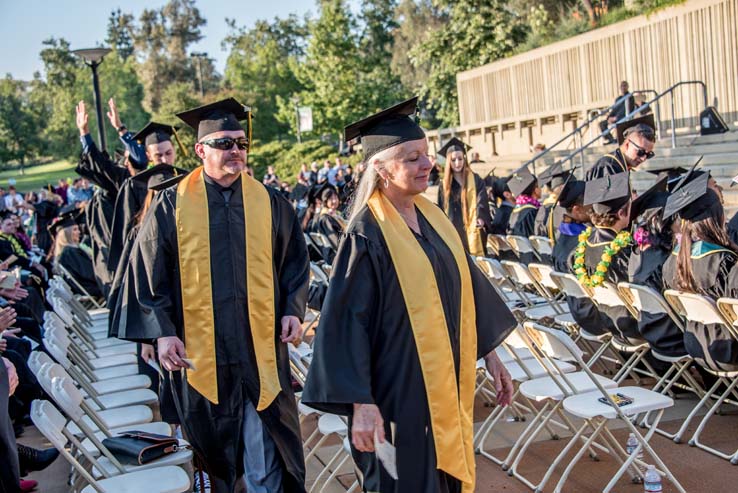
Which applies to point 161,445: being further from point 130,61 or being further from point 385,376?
point 130,61

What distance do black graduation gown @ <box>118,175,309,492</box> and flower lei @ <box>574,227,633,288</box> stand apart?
113 inches

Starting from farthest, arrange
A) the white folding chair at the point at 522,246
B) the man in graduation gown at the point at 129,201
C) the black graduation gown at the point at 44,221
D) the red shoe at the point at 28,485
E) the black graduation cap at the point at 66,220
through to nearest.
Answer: the black graduation gown at the point at 44,221 → the black graduation cap at the point at 66,220 → the white folding chair at the point at 522,246 → the man in graduation gown at the point at 129,201 → the red shoe at the point at 28,485

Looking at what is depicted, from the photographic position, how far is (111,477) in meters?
3.99

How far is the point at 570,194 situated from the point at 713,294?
9.03ft

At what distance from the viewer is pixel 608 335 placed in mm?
5992

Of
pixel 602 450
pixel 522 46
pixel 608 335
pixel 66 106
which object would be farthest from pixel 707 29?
pixel 66 106

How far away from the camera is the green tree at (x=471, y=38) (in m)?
29.2

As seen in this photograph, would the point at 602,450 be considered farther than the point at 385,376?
Yes

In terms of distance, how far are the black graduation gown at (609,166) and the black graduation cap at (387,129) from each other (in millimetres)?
4454

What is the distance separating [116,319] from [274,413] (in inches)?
36.8

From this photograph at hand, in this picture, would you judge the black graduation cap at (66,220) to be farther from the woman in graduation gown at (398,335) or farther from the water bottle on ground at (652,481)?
the woman in graduation gown at (398,335)

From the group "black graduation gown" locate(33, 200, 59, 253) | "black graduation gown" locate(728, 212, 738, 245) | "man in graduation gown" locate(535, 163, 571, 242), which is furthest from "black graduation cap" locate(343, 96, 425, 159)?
"black graduation gown" locate(33, 200, 59, 253)

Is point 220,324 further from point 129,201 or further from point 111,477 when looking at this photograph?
point 129,201

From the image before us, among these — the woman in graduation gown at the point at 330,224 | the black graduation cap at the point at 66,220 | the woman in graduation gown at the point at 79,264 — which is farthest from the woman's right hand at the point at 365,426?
the black graduation cap at the point at 66,220
